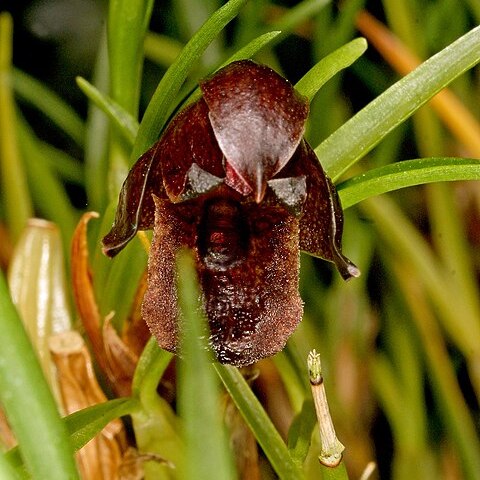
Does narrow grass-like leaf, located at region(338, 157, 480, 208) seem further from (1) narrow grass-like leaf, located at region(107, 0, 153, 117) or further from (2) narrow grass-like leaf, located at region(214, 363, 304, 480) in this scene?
(1) narrow grass-like leaf, located at region(107, 0, 153, 117)

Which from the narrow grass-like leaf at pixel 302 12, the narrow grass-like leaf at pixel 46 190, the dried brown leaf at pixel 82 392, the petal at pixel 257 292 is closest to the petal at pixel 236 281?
the petal at pixel 257 292

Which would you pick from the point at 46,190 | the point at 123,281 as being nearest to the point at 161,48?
the point at 46,190

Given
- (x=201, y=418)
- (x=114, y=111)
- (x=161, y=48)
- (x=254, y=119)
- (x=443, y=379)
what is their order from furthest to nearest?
(x=161, y=48), (x=443, y=379), (x=114, y=111), (x=254, y=119), (x=201, y=418)

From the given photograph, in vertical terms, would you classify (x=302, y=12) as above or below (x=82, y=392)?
above

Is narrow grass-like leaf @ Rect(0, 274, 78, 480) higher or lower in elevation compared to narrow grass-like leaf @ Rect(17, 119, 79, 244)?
lower

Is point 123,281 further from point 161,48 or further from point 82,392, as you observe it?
point 161,48

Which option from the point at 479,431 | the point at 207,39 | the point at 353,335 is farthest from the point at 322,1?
the point at 479,431

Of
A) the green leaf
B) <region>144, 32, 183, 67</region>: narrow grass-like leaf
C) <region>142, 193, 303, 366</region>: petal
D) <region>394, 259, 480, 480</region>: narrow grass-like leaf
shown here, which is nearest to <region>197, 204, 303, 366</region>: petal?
<region>142, 193, 303, 366</region>: petal
